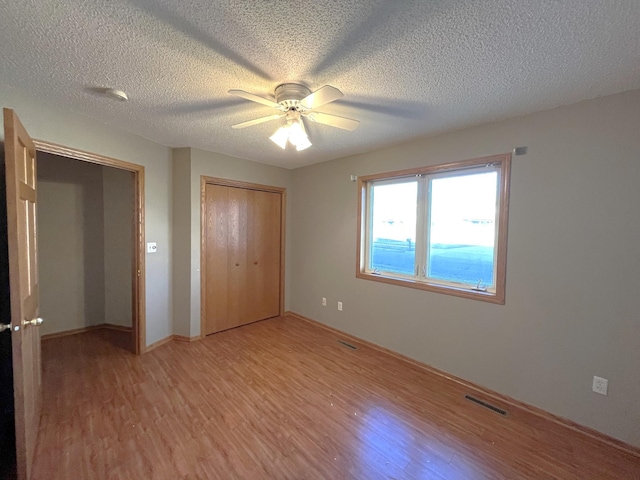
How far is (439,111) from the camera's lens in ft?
6.79

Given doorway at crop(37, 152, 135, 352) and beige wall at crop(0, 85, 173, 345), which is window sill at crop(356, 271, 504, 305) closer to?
beige wall at crop(0, 85, 173, 345)

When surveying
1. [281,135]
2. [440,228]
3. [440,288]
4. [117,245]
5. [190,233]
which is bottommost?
[440,288]

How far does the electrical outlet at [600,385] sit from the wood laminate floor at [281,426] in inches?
13.3

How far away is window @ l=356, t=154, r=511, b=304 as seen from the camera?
91.8 inches

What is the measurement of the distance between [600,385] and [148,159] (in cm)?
446

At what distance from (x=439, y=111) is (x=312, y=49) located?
1221 millimetres

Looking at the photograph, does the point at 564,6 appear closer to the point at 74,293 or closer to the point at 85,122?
the point at 85,122

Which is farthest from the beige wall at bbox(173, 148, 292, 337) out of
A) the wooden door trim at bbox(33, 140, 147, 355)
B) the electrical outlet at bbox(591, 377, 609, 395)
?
the electrical outlet at bbox(591, 377, 609, 395)

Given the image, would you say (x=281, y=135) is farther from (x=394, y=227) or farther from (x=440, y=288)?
(x=440, y=288)

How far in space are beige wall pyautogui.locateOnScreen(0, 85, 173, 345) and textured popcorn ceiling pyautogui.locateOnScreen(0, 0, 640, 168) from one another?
0.16 meters

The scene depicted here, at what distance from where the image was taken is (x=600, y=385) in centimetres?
182

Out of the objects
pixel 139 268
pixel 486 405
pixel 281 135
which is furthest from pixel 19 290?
pixel 486 405

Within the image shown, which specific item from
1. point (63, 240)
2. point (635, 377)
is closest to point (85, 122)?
point (63, 240)

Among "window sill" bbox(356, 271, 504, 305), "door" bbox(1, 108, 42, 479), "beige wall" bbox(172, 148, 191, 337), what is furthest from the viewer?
"beige wall" bbox(172, 148, 191, 337)
